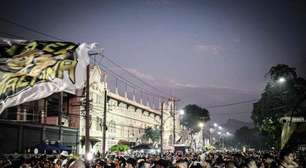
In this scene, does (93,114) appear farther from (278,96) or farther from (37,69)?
(37,69)

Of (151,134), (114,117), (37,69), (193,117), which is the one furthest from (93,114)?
(193,117)

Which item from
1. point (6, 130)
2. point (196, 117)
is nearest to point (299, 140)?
point (6, 130)

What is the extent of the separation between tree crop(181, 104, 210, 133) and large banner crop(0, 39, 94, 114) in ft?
373

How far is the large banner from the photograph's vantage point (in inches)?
246

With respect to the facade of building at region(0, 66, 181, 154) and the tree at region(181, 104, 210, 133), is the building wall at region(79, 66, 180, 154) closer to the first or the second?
the facade of building at region(0, 66, 181, 154)

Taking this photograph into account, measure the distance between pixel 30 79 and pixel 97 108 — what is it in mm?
46343

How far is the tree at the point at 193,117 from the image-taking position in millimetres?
122338

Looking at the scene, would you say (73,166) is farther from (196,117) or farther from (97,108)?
(196,117)

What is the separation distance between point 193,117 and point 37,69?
120m

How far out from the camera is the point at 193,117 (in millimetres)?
125375

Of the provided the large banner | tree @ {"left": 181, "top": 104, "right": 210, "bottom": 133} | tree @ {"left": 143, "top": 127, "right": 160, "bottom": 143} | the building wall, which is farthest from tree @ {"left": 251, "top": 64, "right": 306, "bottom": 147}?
tree @ {"left": 181, "top": 104, "right": 210, "bottom": 133}

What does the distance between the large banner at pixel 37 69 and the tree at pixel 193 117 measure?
A: 114 metres

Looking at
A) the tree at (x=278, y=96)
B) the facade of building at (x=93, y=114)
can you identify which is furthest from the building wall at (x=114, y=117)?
the tree at (x=278, y=96)

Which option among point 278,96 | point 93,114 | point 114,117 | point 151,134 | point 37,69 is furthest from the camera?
point 151,134
